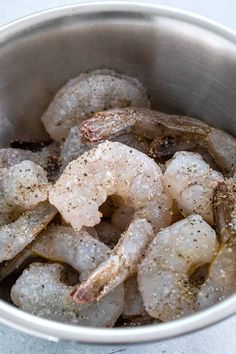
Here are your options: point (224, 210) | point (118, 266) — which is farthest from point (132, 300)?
point (224, 210)

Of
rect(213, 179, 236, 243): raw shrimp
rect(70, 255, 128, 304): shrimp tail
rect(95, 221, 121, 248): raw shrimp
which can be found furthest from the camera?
rect(95, 221, 121, 248): raw shrimp

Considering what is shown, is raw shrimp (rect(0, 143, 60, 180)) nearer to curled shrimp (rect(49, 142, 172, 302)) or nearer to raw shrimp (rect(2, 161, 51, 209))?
raw shrimp (rect(2, 161, 51, 209))

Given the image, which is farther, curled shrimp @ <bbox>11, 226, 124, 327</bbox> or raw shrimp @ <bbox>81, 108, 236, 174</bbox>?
raw shrimp @ <bbox>81, 108, 236, 174</bbox>

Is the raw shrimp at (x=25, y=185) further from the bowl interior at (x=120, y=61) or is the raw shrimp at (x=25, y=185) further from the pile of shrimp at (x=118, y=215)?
the bowl interior at (x=120, y=61)

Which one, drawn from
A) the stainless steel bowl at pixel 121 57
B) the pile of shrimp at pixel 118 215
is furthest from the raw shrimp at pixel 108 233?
the stainless steel bowl at pixel 121 57

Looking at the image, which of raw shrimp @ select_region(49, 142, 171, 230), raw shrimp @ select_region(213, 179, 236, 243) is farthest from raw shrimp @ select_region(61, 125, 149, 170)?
raw shrimp @ select_region(213, 179, 236, 243)

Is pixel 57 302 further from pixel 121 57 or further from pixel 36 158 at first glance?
pixel 121 57

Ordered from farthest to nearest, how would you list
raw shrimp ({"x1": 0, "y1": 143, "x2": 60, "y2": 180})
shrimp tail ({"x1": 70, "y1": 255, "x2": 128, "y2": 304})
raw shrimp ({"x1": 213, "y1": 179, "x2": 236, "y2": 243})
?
1. raw shrimp ({"x1": 0, "y1": 143, "x2": 60, "y2": 180})
2. raw shrimp ({"x1": 213, "y1": 179, "x2": 236, "y2": 243})
3. shrimp tail ({"x1": 70, "y1": 255, "x2": 128, "y2": 304})
